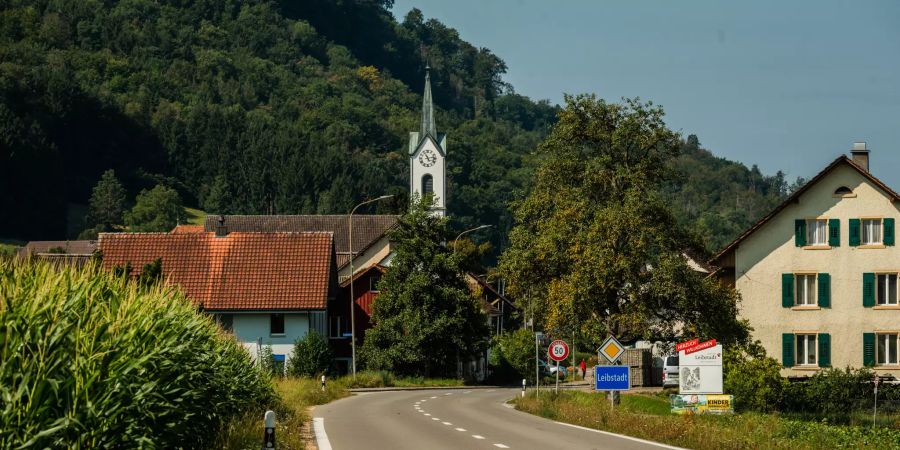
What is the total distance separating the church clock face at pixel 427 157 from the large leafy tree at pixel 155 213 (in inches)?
1098

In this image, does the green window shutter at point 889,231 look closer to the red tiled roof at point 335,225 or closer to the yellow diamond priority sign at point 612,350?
the yellow diamond priority sign at point 612,350

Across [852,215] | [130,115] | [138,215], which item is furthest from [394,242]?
[130,115]

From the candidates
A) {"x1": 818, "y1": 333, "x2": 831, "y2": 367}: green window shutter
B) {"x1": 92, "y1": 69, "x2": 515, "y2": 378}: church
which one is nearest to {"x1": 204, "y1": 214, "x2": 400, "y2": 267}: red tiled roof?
{"x1": 92, "y1": 69, "x2": 515, "y2": 378}: church

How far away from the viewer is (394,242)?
6284 centimetres

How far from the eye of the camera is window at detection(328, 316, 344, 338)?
222ft

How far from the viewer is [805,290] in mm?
54406

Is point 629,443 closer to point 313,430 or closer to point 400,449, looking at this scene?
point 400,449

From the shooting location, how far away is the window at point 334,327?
67.6 metres

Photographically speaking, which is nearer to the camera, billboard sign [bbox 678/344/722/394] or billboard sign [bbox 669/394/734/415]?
billboard sign [bbox 669/394/734/415]

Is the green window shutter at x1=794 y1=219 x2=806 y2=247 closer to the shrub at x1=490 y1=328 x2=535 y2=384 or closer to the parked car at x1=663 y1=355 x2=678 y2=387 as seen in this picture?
the parked car at x1=663 y1=355 x2=678 y2=387

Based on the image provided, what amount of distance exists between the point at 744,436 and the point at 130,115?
168 meters

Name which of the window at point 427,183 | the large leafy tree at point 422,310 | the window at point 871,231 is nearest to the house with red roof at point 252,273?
the large leafy tree at point 422,310

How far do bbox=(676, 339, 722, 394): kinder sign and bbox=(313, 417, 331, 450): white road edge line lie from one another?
7854 millimetres

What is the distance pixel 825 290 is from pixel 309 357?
21902 mm
